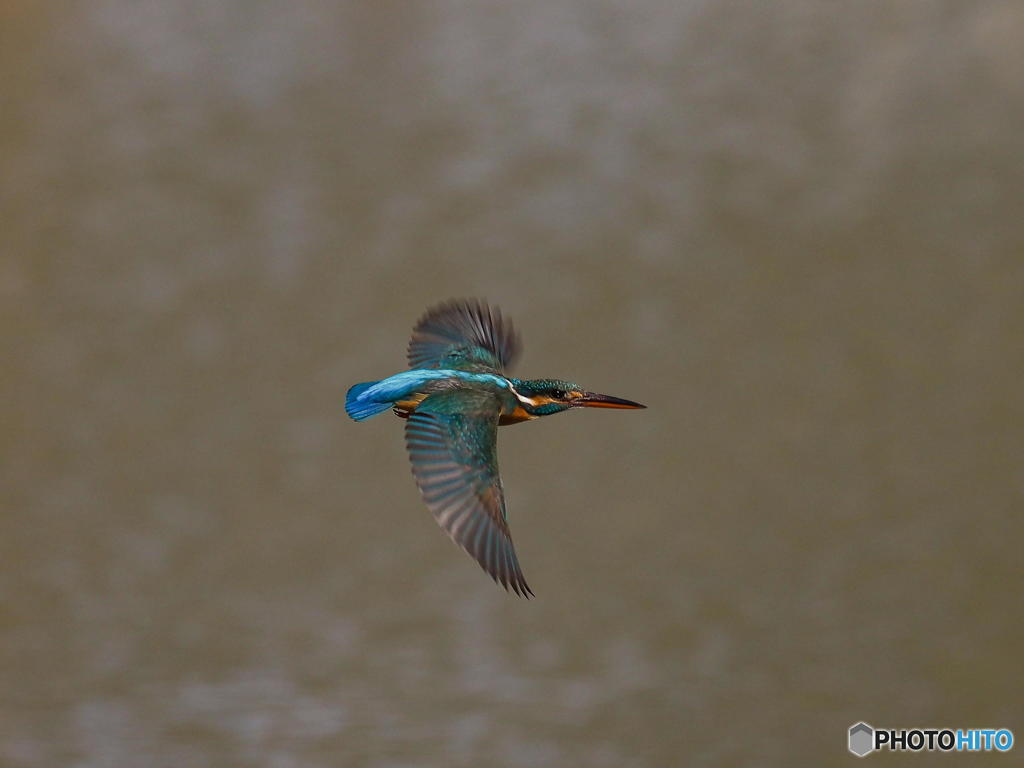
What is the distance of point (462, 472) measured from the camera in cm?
197

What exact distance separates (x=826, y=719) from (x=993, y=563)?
1.12 m

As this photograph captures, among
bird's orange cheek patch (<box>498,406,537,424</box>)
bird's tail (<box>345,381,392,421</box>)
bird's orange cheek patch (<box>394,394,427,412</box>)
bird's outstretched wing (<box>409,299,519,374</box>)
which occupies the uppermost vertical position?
bird's outstretched wing (<box>409,299,519,374</box>)

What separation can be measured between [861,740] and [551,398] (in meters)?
3.75

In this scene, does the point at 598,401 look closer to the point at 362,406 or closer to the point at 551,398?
the point at 551,398

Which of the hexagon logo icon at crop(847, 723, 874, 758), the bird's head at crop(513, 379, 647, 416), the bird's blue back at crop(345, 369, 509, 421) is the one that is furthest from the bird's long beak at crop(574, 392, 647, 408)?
the hexagon logo icon at crop(847, 723, 874, 758)

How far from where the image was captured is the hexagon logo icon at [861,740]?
5395mm

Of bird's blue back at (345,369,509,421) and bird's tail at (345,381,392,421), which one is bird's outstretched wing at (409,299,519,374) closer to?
bird's blue back at (345,369,509,421)

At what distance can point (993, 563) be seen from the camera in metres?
6.09

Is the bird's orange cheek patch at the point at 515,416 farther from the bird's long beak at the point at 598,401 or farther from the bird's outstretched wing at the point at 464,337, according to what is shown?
the bird's outstretched wing at the point at 464,337

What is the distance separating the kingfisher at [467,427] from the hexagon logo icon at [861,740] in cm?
354

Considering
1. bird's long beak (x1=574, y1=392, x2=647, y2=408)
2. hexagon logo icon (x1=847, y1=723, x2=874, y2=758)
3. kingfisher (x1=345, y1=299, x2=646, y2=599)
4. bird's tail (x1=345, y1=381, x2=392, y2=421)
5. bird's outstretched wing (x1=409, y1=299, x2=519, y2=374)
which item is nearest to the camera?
kingfisher (x1=345, y1=299, x2=646, y2=599)

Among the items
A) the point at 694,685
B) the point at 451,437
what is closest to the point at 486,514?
the point at 451,437

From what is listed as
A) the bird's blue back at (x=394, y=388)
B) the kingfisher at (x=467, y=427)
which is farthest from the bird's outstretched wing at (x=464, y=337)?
the bird's blue back at (x=394, y=388)

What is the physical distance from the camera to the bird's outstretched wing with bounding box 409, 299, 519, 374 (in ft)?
8.02
